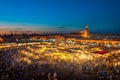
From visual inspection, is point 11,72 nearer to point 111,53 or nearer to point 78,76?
point 78,76

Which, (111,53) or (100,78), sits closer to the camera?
(100,78)

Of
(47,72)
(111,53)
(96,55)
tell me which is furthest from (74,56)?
(47,72)

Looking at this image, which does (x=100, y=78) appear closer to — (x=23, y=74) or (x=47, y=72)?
(x=47, y=72)

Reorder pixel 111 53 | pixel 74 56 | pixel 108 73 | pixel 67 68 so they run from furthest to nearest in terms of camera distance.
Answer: pixel 111 53
pixel 74 56
pixel 67 68
pixel 108 73

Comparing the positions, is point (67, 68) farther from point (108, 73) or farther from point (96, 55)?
point (96, 55)

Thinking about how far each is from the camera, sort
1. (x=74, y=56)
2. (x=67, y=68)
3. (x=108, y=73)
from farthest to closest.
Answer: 1. (x=74, y=56)
2. (x=67, y=68)
3. (x=108, y=73)

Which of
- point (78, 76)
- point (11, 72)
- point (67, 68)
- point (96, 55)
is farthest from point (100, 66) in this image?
point (11, 72)

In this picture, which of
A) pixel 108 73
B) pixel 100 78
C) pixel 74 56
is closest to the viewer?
pixel 100 78

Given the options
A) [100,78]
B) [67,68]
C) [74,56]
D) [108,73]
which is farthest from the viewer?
[74,56]

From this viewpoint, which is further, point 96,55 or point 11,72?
point 96,55
